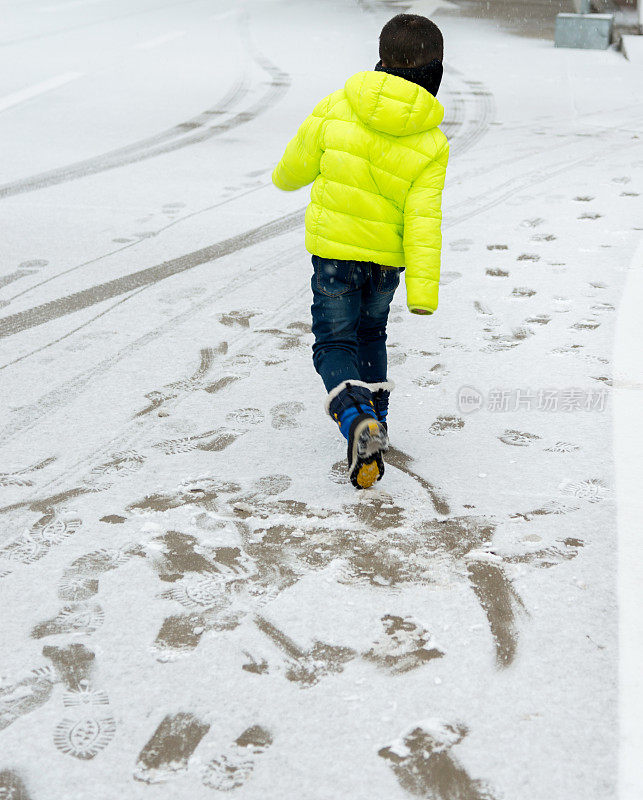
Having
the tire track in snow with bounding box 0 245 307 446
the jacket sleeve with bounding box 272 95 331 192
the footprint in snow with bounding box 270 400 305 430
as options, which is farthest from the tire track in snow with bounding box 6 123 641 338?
the jacket sleeve with bounding box 272 95 331 192

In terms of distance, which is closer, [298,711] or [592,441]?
[298,711]

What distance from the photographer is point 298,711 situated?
1.78 m

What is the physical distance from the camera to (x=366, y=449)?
2432 mm

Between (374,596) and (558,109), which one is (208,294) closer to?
(374,596)

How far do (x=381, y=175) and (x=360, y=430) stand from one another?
27.3 inches

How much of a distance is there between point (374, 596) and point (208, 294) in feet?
7.69

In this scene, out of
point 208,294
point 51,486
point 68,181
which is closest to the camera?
point 51,486

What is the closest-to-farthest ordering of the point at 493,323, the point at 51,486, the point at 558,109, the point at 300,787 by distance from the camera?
the point at 300,787, the point at 51,486, the point at 493,323, the point at 558,109

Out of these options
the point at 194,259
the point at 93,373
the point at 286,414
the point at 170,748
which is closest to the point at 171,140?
the point at 194,259

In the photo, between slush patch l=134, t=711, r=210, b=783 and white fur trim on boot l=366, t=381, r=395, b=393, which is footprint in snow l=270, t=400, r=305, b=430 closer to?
white fur trim on boot l=366, t=381, r=395, b=393

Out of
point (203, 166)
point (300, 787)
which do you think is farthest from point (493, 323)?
point (203, 166)

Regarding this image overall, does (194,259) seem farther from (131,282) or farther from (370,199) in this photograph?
(370,199)

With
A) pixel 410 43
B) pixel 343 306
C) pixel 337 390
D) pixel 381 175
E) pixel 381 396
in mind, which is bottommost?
pixel 381 396

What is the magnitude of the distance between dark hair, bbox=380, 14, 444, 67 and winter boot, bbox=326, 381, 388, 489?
0.87 m
